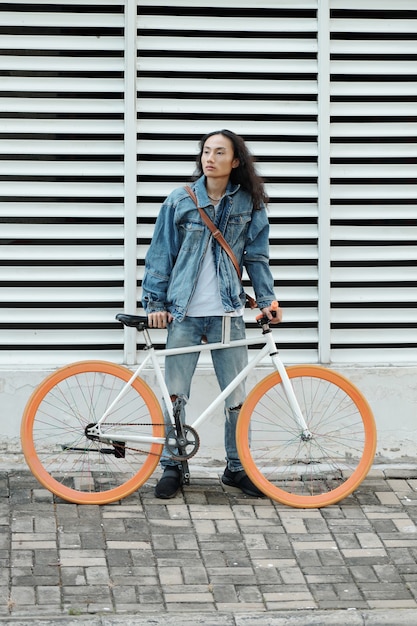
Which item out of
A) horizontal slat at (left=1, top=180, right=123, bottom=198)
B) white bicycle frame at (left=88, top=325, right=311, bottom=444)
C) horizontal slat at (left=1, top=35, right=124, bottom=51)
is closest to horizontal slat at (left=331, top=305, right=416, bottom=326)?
white bicycle frame at (left=88, top=325, right=311, bottom=444)

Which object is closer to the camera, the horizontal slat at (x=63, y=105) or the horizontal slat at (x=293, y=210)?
the horizontal slat at (x=63, y=105)

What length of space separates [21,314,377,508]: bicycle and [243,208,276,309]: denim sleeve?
6.5 inches

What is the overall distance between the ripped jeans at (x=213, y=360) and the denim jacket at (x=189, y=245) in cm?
14

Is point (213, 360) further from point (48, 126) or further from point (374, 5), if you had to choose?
point (374, 5)

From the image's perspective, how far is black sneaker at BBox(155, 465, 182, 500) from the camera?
687 centimetres

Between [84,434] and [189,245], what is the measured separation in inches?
48.3

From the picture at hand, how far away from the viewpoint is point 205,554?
239 inches

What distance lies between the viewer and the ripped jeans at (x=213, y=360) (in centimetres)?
688

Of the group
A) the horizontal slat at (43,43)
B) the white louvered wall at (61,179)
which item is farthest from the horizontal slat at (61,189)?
the horizontal slat at (43,43)

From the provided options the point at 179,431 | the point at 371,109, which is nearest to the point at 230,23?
the point at 371,109

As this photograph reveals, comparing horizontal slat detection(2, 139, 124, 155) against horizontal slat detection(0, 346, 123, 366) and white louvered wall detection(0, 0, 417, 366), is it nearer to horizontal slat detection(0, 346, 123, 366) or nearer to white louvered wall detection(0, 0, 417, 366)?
white louvered wall detection(0, 0, 417, 366)

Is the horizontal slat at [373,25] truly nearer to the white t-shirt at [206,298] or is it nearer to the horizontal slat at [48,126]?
the horizontal slat at [48,126]

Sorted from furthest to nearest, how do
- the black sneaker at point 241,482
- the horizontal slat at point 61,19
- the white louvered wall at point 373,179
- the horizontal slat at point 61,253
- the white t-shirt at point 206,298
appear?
the white louvered wall at point 373,179, the horizontal slat at point 61,253, the horizontal slat at point 61,19, the black sneaker at point 241,482, the white t-shirt at point 206,298

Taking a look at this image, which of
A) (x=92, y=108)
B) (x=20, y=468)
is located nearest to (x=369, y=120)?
(x=92, y=108)
